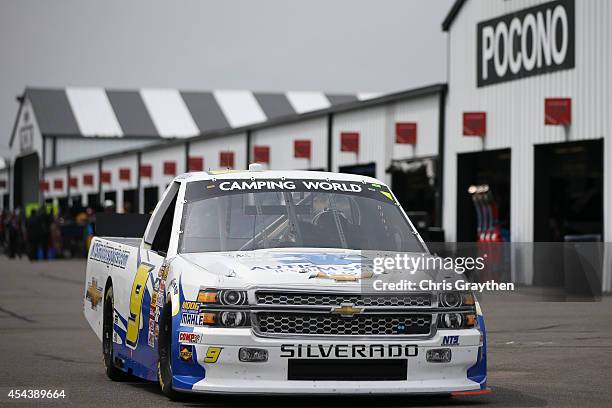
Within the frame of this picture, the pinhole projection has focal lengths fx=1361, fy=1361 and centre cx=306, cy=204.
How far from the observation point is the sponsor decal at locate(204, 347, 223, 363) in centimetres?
828

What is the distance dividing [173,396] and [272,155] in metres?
35.1

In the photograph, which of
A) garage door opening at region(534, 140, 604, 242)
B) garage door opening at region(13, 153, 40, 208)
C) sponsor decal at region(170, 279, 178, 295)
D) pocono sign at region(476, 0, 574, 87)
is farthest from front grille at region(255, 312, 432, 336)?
garage door opening at region(13, 153, 40, 208)

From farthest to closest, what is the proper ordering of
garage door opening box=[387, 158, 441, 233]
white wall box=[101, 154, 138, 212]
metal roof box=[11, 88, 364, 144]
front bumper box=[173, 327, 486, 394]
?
metal roof box=[11, 88, 364, 144] → white wall box=[101, 154, 138, 212] → garage door opening box=[387, 158, 441, 233] → front bumper box=[173, 327, 486, 394]

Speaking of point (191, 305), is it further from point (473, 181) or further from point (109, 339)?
point (473, 181)

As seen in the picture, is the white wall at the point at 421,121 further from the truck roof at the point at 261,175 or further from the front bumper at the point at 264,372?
the front bumper at the point at 264,372

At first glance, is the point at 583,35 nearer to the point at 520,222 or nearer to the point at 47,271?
the point at 520,222

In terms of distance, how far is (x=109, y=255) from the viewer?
38.0 feet

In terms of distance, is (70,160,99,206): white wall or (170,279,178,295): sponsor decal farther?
(70,160,99,206): white wall

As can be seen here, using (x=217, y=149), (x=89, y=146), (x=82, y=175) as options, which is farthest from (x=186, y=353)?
(x=89, y=146)

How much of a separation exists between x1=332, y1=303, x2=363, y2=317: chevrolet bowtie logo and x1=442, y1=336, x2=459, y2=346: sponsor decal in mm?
587

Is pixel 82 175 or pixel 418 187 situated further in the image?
pixel 82 175

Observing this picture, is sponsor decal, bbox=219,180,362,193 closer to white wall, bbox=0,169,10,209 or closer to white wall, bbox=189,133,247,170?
white wall, bbox=189,133,247,170

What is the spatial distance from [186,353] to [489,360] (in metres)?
4.92

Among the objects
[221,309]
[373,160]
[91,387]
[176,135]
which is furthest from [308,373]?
[176,135]
